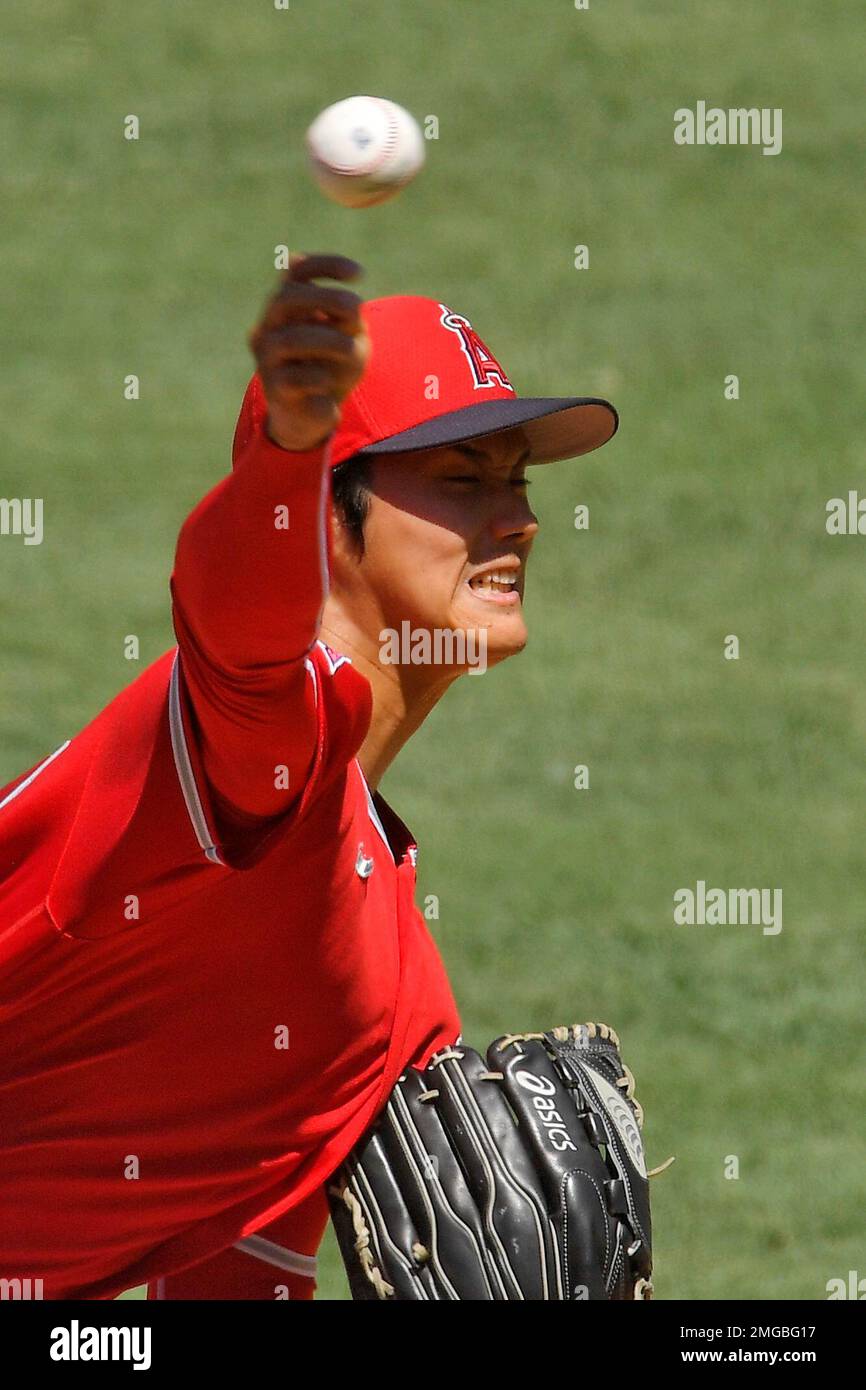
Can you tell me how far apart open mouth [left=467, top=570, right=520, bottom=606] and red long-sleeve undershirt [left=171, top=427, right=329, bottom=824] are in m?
0.76

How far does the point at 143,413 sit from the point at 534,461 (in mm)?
7924

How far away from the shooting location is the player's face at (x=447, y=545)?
11.6 feet

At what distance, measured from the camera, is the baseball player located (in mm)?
2990

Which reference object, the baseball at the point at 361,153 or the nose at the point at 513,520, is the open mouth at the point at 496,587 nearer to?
the nose at the point at 513,520

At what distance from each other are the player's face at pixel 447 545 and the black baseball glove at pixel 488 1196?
30.1 inches

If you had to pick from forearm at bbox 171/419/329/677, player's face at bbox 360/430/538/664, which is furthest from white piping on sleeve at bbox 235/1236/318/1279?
forearm at bbox 171/419/329/677

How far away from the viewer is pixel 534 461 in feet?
13.2

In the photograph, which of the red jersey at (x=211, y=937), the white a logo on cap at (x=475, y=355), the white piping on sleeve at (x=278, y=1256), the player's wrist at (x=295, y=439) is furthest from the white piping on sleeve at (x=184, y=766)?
the white piping on sleeve at (x=278, y=1256)

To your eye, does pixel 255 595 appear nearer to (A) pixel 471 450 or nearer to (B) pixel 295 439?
(B) pixel 295 439

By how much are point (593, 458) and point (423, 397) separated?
7637 millimetres

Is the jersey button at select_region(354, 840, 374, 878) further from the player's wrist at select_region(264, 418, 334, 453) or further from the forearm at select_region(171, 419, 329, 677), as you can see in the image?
the player's wrist at select_region(264, 418, 334, 453)

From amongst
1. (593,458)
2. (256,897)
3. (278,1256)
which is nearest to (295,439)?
(256,897)
